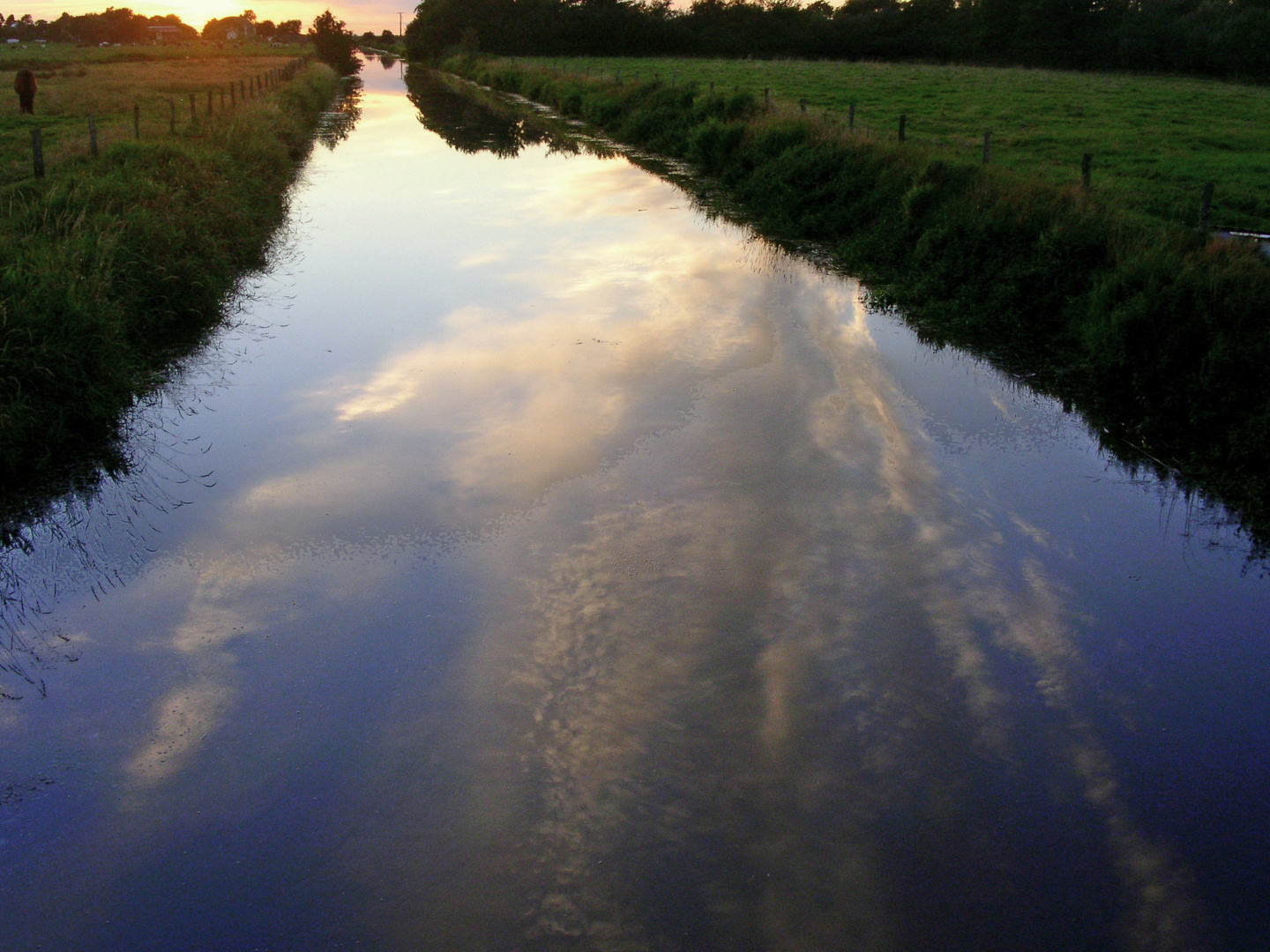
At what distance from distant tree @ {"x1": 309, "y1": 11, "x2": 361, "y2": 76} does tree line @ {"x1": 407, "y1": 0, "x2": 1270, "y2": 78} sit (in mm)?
8977

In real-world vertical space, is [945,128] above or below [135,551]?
above

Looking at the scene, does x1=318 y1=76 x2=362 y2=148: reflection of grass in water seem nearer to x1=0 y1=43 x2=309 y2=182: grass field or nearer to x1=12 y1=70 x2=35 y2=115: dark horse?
x1=0 y1=43 x2=309 y2=182: grass field

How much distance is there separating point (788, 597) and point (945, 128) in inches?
850

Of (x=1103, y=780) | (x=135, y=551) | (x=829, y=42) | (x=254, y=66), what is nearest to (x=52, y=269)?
(x=135, y=551)

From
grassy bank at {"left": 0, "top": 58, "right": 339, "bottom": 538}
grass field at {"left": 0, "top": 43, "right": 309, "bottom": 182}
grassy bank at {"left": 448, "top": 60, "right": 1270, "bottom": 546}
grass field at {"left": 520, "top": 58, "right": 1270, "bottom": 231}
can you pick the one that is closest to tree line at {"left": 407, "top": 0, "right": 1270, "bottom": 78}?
grass field at {"left": 520, "top": 58, "right": 1270, "bottom": 231}

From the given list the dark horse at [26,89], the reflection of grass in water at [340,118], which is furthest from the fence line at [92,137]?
the reflection of grass in water at [340,118]

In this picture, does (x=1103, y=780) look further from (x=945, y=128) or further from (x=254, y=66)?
(x=254, y=66)

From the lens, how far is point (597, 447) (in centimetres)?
780

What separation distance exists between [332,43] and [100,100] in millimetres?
48797

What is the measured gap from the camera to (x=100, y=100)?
31.7 m

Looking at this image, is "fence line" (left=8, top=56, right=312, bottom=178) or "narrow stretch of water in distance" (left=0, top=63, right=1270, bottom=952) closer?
"narrow stretch of water in distance" (left=0, top=63, right=1270, bottom=952)

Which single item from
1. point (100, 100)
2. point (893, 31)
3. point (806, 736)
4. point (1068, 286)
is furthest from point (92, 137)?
point (893, 31)

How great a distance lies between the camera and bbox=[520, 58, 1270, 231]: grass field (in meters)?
15.8

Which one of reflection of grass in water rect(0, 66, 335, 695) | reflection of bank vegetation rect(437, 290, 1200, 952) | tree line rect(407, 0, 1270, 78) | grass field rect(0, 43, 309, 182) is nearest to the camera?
reflection of bank vegetation rect(437, 290, 1200, 952)
